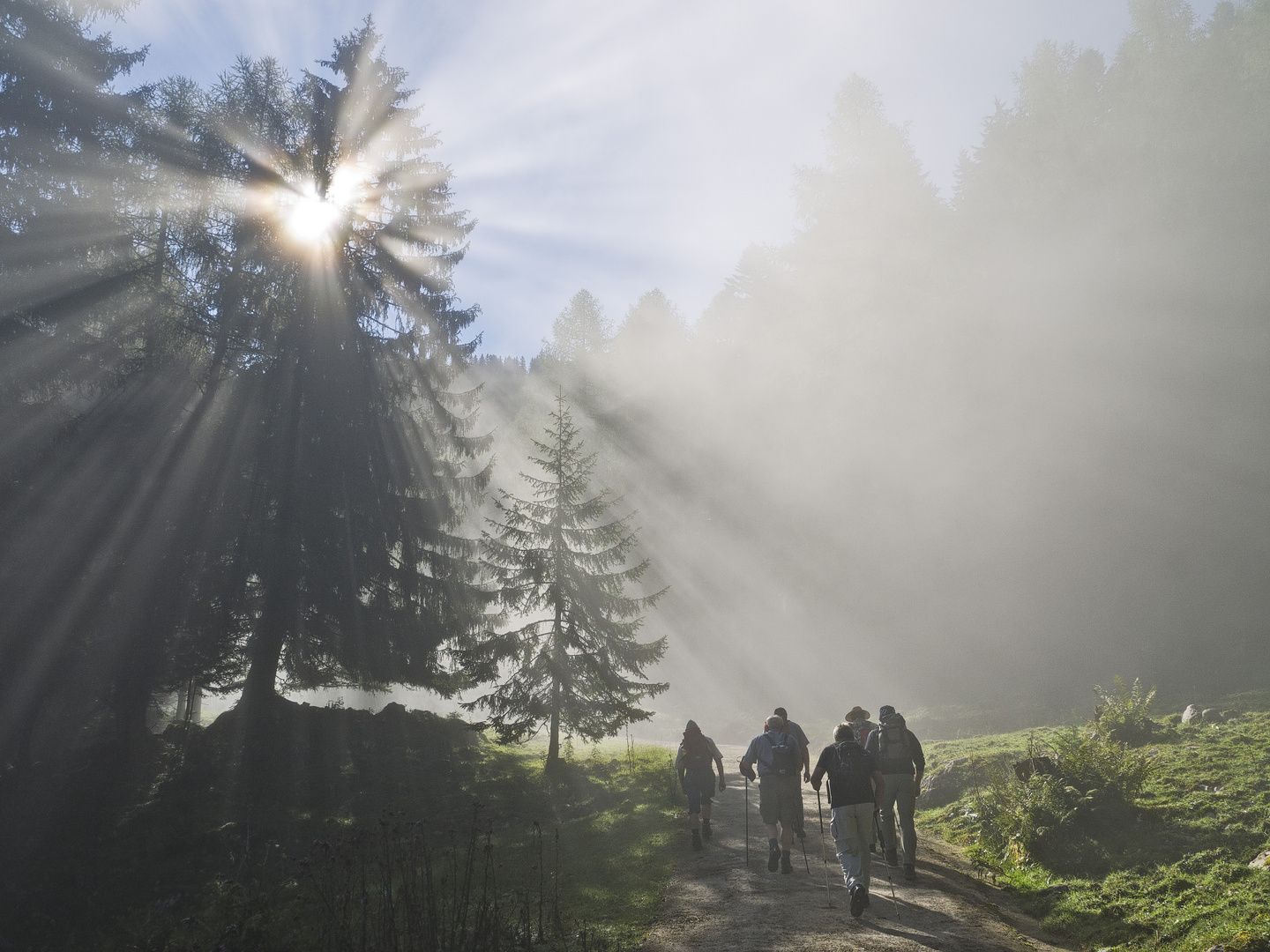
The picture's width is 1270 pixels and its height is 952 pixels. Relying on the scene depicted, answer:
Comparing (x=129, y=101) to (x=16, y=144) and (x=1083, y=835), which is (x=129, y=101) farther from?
(x=1083, y=835)

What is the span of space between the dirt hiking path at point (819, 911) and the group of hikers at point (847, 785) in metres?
0.34

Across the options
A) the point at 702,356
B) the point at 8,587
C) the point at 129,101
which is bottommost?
the point at 8,587

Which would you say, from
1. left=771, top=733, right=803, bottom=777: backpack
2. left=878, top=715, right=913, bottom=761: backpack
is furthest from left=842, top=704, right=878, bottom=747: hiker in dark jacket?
left=771, top=733, right=803, bottom=777: backpack

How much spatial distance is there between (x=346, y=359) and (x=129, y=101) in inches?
259

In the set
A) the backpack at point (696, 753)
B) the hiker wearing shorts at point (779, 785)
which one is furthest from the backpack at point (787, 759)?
the backpack at point (696, 753)

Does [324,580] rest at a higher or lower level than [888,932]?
higher

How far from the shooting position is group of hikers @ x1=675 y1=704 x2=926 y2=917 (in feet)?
23.9

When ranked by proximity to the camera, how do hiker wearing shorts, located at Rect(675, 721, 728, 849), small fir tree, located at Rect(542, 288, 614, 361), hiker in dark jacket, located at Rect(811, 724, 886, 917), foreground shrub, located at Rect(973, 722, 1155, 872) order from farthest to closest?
small fir tree, located at Rect(542, 288, 614, 361), hiker wearing shorts, located at Rect(675, 721, 728, 849), foreground shrub, located at Rect(973, 722, 1155, 872), hiker in dark jacket, located at Rect(811, 724, 886, 917)

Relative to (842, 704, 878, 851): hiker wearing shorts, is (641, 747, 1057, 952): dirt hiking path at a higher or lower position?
lower

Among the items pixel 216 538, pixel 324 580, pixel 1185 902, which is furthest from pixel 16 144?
pixel 1185 902

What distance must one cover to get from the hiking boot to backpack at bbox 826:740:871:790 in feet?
3.60

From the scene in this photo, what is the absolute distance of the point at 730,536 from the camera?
117 ft

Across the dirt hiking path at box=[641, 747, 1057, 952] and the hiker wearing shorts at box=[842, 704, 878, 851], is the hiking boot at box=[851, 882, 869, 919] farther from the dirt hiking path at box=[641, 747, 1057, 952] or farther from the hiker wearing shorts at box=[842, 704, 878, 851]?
the hiker wearing shorts at box=[842, 704, 878, 851]

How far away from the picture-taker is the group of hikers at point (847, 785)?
7.29 meters
